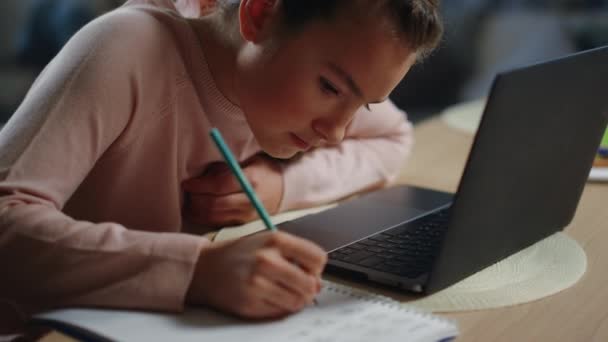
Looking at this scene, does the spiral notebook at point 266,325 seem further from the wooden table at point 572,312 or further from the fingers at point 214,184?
the fingers at point 214,184

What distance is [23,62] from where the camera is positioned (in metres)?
2.55

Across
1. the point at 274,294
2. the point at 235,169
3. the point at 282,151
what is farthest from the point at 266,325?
the point at 282,151

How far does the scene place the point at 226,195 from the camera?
1080 millimetres

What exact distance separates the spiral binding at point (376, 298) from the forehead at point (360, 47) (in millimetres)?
232

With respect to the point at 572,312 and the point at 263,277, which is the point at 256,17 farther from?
the point at 572,312

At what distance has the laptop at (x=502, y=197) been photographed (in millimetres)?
742

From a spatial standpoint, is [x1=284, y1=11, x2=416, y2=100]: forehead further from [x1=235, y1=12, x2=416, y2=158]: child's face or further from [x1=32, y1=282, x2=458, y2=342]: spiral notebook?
[x1=32, y1=282, x2=458, y2=342]: spiral notebook

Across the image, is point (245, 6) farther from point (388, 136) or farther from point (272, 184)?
point (388, 136)

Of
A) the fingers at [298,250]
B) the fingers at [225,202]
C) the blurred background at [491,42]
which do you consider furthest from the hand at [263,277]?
the blurred background at [491,42]

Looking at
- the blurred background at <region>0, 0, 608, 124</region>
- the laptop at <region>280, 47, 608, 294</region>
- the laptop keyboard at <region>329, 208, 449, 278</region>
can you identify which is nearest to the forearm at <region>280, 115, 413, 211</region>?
the laptop at <region>280, 47, 608, 294</region>

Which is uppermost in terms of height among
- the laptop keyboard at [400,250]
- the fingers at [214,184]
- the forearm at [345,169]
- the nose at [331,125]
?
the nose at [331,125]

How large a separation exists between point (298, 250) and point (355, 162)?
62 centimetres

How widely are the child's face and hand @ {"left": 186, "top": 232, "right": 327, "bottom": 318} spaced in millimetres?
237

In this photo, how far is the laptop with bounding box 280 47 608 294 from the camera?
0.74 m
